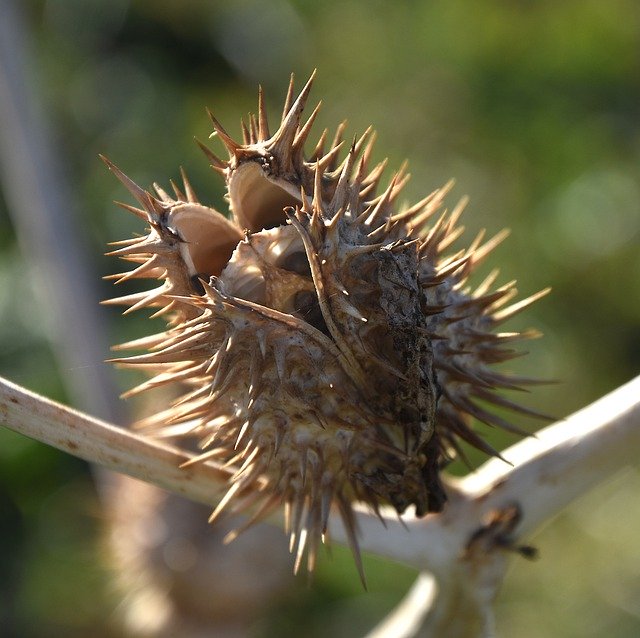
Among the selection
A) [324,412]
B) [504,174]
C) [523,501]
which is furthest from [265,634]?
[324,412]

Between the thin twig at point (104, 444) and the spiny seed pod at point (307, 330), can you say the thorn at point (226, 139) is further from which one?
the thin twig at point (104, 444)

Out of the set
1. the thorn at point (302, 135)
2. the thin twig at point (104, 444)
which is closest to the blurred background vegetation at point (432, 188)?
the thin twig at point (104, 444)

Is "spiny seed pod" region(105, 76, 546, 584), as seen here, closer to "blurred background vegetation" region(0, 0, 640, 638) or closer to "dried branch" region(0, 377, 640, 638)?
"dried branch" region(0, 377, 640, 638)

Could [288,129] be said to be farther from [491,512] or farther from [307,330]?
[491,512]

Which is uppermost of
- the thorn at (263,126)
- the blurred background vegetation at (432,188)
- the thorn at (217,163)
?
the thorn at (263,126)

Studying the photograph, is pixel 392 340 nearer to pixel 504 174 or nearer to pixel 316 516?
pixel 316 516

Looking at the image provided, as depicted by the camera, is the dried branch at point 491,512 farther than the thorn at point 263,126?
Yes
